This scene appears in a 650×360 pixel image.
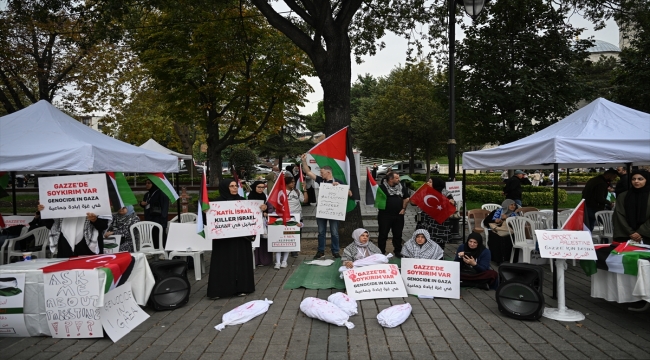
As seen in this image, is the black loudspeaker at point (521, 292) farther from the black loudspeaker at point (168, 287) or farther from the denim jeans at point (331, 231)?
the black loudspeaker at point (168, 287)

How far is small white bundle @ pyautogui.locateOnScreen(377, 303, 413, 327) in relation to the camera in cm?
574

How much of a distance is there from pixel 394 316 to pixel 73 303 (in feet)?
12.4

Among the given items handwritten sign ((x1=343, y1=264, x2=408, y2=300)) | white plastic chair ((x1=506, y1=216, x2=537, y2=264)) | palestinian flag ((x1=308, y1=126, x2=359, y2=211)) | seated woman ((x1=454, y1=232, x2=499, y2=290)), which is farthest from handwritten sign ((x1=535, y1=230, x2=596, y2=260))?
palestinian flag ((x1=308, y1=126, x2=359, y2=211))

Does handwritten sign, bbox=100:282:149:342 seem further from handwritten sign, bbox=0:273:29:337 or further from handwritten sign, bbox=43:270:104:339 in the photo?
handwritten sign, bbox=0:273:29:337

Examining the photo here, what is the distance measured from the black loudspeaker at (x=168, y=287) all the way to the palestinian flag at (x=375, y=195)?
4391mm

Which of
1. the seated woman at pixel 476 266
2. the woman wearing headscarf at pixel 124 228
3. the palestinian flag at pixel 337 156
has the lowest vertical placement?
the seated woman at pixel 476 266

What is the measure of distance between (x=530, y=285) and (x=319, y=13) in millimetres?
7814

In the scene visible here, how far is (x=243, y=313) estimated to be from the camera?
6.14 meters

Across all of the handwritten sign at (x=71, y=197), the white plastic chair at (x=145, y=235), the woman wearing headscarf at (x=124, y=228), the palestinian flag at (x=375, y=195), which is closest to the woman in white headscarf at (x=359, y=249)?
the palestinian flag at (x=375, y=195)

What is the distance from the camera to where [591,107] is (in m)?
7.80

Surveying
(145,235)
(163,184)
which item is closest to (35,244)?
(145,235)

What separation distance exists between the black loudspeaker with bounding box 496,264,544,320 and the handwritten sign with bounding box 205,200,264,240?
358 cm

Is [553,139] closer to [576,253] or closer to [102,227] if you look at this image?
[576,253]

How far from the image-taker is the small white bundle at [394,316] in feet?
18.8
